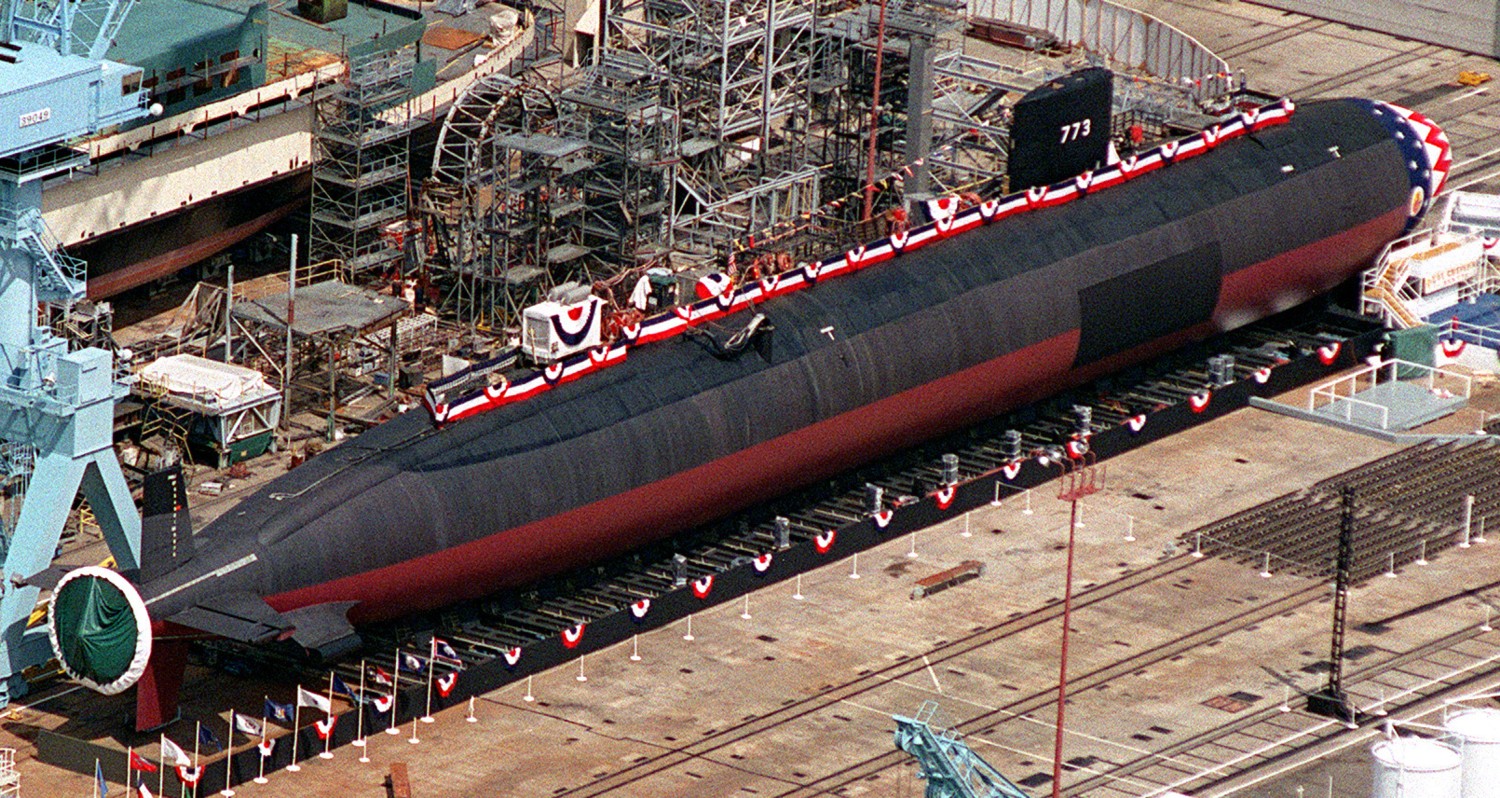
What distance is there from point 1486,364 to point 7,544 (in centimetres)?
5157

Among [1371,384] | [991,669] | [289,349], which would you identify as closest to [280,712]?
[991,669]

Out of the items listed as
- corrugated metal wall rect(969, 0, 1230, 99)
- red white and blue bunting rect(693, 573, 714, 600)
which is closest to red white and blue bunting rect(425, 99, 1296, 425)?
red white and blue bunting rect(693, 573, 714, 600)

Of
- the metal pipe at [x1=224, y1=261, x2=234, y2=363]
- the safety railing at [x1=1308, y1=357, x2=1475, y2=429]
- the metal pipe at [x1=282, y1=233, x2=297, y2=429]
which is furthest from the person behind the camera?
the safety railing at [x1=1308, y1=357, x2=1475, y2=429]

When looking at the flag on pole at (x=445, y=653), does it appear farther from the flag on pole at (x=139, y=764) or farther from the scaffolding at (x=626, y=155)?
the scaffolding at (x=626, y=155)

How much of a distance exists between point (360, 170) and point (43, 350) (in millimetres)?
30198

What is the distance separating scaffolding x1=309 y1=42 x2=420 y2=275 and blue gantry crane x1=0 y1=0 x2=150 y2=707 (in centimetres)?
2691

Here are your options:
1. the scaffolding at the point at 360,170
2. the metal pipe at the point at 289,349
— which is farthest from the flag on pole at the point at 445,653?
the scaffolding at the point at 360,170

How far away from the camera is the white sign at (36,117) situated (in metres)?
90.8

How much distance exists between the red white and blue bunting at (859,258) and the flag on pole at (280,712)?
9.74 meters

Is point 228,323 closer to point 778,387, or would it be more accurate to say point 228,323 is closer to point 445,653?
point 778,387

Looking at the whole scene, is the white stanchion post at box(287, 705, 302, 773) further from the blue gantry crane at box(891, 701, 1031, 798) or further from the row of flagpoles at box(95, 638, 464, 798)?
Result: the blue gantry crane at box(891, 701, 1031, 798)

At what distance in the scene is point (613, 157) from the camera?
119m

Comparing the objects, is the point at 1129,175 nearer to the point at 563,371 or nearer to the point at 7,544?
the point at 563,371

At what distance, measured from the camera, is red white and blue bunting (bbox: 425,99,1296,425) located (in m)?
100
